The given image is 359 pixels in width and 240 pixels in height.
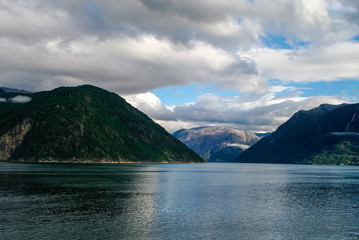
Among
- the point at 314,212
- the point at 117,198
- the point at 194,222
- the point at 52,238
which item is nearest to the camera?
the point at 52,238

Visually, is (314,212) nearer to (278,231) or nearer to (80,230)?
(278,231)

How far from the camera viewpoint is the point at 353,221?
212 ft

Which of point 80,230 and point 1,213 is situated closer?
point 80,230

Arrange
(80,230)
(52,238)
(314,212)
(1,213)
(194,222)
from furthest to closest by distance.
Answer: (314,212) → (1,213) → (194,222) → (80,230) → (52,238)

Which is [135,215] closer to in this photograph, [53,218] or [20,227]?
[53,218]

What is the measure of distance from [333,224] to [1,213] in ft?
208

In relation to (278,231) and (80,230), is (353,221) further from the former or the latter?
(80,230)

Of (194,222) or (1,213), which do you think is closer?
(194,222)

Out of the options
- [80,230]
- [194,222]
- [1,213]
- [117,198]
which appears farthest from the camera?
[117,198]

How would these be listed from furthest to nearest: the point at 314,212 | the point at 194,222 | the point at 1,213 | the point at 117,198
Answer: the point at 117,198 < the point at 314,212 < the point at 1,213 < the point at 194,222

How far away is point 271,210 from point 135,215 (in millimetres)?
31009

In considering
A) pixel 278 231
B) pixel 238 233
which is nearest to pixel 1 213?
pixel 238 233

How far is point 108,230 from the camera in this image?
2119 inches

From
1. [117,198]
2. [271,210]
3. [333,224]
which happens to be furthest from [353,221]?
[117,198]
